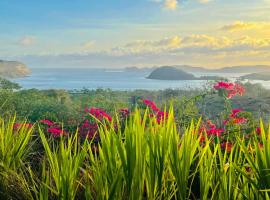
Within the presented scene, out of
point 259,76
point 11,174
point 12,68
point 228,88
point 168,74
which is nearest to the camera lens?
point 11,174

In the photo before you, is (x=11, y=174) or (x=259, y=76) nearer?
(x=11, y=174)

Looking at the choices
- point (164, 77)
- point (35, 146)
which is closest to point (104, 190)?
point (35, 146)

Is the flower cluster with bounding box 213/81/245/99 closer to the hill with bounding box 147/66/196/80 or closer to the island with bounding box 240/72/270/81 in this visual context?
the island with bounding box 240/72/270/81

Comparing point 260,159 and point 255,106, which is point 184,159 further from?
point 255,106

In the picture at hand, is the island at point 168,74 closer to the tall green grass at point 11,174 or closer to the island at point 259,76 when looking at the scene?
the island at point 259,76

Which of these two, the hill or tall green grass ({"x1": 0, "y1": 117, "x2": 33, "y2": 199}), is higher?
the hill

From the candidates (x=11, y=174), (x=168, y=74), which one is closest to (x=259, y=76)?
(x=168, y=74)

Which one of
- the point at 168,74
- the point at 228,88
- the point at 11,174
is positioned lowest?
the point at 11,174

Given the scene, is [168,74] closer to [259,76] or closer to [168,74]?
[168,74]

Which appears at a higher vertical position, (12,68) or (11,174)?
(12,68)

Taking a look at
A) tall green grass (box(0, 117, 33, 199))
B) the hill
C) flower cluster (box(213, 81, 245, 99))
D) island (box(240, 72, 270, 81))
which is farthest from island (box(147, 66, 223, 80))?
tall green grass (box(0, 117, 33, 199))

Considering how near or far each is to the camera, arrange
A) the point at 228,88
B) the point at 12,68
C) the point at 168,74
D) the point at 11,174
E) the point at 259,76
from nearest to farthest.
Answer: the point at 11,174 → the point at 228,88 → the point at 259,76 → the point at 12,68 → the point at 168,74

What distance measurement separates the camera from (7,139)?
14.9ft

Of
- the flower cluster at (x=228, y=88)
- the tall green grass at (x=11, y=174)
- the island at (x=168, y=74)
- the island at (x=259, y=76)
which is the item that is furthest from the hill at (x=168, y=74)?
the tall green grass at (x=11, y=174)
